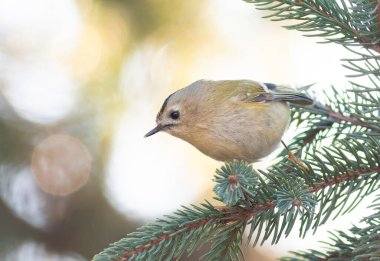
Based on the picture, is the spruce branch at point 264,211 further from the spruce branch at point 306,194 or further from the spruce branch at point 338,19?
the spruce branch at point 338,19

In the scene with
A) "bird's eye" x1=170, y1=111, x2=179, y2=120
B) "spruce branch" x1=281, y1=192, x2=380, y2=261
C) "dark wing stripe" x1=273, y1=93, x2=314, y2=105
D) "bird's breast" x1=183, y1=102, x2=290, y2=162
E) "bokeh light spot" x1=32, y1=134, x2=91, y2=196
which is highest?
"dark wing stripe" x1=273, y1=93, x2=314, y2=105

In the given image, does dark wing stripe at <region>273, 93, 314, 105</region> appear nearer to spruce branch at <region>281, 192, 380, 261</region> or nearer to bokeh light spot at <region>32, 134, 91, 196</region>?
spruce branch at <region>281, 192, 380, 261</region>

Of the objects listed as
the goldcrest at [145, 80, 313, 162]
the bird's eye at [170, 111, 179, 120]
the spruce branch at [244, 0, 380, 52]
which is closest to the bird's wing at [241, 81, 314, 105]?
the goldcrest at [145, 80, 313, 162]

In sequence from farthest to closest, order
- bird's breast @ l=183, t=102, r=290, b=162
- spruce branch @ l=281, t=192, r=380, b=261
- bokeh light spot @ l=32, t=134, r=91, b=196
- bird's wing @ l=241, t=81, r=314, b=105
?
1. bokeh light spot @ l=32, t=134, r=91, b=196
2. bird's wing @ l=241, t=81, r=314, b=105
3. bird's breast @ l=183, t=102, r=290, b=162
4. spruce branch @ l=281, t=192, r=380, b=261

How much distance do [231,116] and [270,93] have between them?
0.28 m

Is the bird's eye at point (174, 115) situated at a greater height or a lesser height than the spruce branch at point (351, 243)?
greater

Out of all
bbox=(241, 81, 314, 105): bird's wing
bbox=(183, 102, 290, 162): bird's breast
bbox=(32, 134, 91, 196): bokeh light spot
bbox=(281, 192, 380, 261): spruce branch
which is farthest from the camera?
bbox=(32, 134, 91, 196): bokeh light spot

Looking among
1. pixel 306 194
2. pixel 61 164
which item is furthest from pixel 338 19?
pixel 61 164

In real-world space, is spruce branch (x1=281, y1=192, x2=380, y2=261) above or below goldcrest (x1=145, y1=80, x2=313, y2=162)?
below

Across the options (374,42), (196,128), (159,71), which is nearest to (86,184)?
(196,128)

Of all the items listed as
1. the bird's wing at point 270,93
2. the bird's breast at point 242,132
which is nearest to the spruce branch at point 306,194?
the bird's breast at point 242,132

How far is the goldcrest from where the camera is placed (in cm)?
182

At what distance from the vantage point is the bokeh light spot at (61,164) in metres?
2.07

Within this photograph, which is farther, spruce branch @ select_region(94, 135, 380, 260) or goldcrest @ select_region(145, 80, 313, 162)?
goldcrest @ select_region(145, 80, 313, 162)
